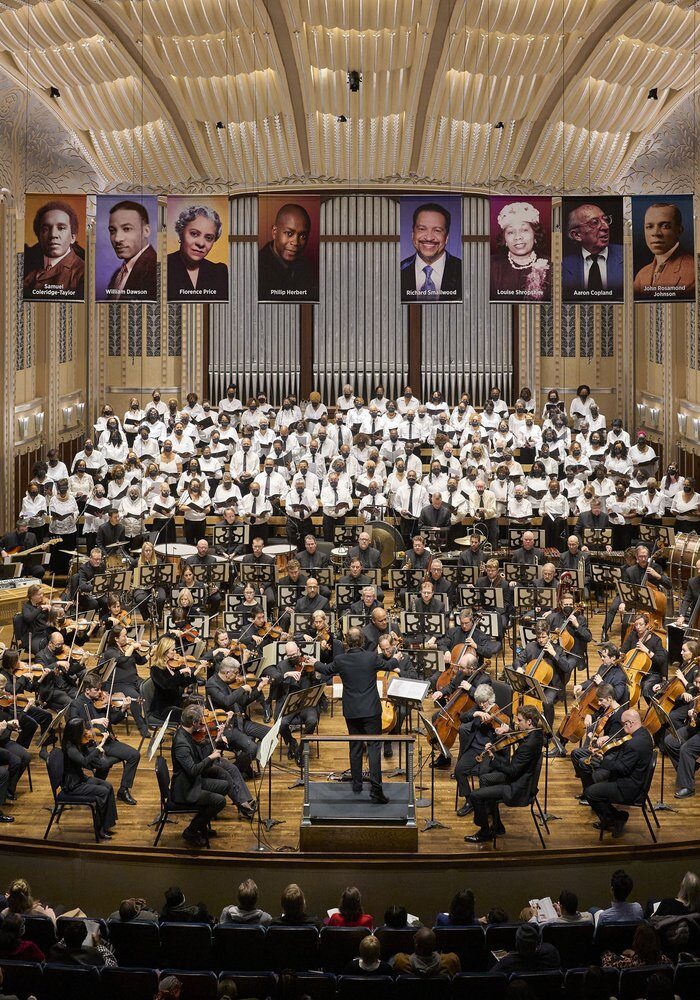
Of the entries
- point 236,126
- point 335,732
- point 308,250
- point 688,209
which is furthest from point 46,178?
point 335,732

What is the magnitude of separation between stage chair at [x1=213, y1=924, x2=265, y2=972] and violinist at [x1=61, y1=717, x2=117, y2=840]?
2.26 metres

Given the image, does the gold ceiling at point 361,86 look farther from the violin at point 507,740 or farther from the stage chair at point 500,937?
the stage chair at point 500,937

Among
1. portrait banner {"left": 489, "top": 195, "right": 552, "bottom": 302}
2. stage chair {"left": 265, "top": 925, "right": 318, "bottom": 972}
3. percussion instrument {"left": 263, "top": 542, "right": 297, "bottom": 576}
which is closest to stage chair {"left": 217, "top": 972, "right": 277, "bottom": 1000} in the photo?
stage chair {"left": 265, "top": 925, "right": 318, "bottom": 972}

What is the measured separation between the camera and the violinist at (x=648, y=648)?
12.2 m

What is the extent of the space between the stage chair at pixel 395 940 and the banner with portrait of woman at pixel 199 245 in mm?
9883

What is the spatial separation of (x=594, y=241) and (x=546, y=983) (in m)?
10.7

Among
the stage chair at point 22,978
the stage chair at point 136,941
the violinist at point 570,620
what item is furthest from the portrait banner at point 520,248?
the stage chair at point 22,978

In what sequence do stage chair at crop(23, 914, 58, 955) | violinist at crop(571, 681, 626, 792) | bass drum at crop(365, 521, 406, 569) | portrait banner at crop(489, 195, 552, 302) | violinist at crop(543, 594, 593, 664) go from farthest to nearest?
bass drum at crop(365, 521, 406, 569)
portrait banner at crop(489, 195, 552, 302)
violinist at crop(543, 594, 593, 664)
violinist at crop(571, 681, 626, 792)
stage chair at crop(23, 914, 58, 955)

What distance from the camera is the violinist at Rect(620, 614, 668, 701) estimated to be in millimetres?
12195

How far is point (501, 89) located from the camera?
71.4 feet

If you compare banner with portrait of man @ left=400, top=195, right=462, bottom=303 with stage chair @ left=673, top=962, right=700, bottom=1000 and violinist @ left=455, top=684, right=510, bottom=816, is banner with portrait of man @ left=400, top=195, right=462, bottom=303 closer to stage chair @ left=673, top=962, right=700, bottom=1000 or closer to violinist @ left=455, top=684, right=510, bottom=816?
violinist @ left=455, top=684, right=510, bottom=816

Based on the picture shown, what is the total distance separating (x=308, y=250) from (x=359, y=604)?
5.29 meters

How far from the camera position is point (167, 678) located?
12.2 meters

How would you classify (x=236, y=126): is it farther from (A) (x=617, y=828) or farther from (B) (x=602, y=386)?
(A) (x=617, y=828)
